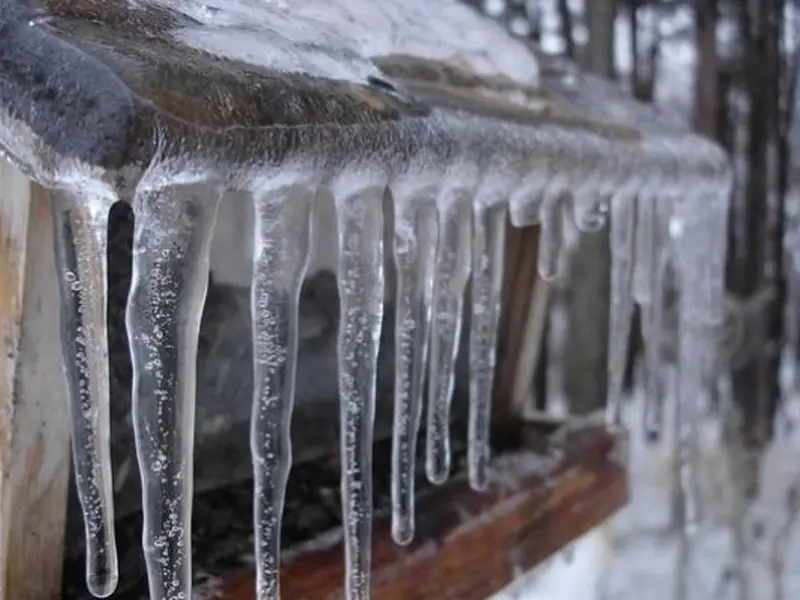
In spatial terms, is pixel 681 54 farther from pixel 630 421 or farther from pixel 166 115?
pixel 166 115

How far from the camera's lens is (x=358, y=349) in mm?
916

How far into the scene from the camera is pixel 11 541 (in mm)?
806

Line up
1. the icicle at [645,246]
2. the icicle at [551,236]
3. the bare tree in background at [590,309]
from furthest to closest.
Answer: the bare tree in background at [590,309] < the icicle at [645,246] < the icicle at [551,236]

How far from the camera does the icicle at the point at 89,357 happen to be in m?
0.70

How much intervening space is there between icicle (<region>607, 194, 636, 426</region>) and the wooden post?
0.94 metres

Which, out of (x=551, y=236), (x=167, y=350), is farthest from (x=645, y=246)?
(x=167, y=350)

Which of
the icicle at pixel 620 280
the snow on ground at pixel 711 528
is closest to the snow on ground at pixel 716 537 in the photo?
the snow on ground at pixel 711 528

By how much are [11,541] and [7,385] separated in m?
0.13

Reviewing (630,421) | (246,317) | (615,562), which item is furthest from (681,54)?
(246,317)

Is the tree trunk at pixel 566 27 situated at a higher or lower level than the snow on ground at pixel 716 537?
higher

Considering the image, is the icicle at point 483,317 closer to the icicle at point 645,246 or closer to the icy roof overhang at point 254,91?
the icy roof overhang at point 254,91

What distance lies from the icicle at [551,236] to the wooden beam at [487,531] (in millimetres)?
300

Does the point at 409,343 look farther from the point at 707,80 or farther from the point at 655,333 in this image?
the point at 707,80

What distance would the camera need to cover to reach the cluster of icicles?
70 cm
